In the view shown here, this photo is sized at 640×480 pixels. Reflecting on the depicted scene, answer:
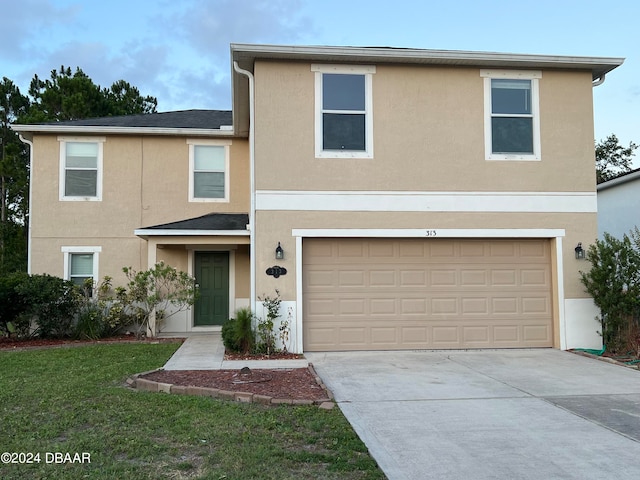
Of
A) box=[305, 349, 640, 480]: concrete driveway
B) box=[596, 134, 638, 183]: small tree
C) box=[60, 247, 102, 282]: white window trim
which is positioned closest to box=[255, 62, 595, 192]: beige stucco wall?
box=[305, 349, 640, 480]: concrete driveway

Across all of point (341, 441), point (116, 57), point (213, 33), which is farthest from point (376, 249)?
point (116, 57)

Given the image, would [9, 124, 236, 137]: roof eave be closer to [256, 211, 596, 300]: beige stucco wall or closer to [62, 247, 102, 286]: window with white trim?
[62, 247, 102, 286]: window with white trim

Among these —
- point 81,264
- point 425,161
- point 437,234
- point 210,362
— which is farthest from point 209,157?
point 210,362

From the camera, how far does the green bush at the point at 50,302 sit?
12461 mm

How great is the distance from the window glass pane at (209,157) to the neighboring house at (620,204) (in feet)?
35.9

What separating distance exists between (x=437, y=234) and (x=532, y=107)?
319 centimetres

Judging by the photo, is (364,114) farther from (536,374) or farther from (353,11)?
(536,374)

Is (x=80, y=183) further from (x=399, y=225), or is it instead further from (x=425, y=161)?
(x=425, y=161)

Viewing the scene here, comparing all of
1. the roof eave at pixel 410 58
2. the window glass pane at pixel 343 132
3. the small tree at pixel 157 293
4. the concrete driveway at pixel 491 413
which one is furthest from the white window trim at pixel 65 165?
the concrete driveway at pixel 491 413

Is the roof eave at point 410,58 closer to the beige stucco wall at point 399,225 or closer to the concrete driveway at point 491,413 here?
the beige stucco wall at point 399,225

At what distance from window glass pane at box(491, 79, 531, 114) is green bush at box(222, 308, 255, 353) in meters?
6.28

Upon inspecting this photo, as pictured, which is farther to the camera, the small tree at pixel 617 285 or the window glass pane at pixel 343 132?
the window glass pane at pixel 343 132

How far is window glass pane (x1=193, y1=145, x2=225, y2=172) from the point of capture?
14.8 metres

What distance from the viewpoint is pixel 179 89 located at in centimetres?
2688
